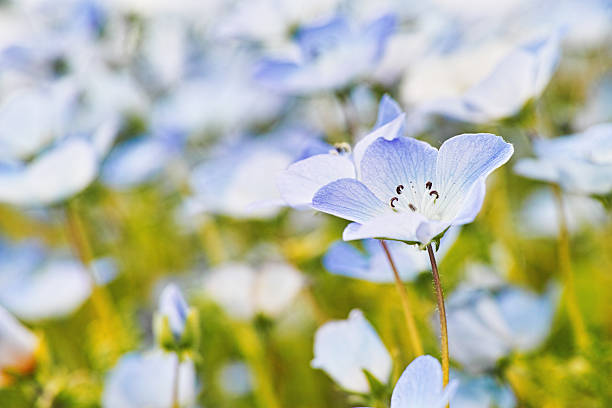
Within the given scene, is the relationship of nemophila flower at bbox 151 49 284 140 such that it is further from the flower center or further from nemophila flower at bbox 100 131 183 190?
the flower center

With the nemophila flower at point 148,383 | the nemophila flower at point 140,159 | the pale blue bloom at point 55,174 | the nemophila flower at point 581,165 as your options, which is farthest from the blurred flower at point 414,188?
the nemophila flower at point 140,159

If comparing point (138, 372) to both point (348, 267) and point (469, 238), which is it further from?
point (469, 238)

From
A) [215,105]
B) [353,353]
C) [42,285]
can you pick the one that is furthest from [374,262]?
[42,285]

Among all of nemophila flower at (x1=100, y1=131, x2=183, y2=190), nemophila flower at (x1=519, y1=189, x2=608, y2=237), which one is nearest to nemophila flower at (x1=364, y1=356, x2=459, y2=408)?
nemophila flower at (x1=100, y1=131, x2=183, y2=190)

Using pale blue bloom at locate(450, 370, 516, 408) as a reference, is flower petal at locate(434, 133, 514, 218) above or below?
above

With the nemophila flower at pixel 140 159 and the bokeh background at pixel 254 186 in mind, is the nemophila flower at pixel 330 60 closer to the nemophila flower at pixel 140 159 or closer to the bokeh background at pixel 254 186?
the bokeh background at pixel 254 186

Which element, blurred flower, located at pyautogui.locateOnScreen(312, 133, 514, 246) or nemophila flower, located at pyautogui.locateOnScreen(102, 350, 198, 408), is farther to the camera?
nemophila flower, located at pyautogui.locateOnScreen(102, 350, 198, 408)

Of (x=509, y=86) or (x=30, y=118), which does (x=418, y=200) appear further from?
(x=30, y=118)

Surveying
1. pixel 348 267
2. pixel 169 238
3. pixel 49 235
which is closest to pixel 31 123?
pixel 348 267

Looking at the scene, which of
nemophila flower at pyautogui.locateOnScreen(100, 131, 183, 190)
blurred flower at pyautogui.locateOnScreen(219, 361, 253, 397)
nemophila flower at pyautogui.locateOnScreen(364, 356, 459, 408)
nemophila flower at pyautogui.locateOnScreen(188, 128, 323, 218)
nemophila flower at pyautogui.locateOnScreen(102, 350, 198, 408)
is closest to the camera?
nemophila flower at pyautogui.locateOnScreen(364, 356, 459, 408)
